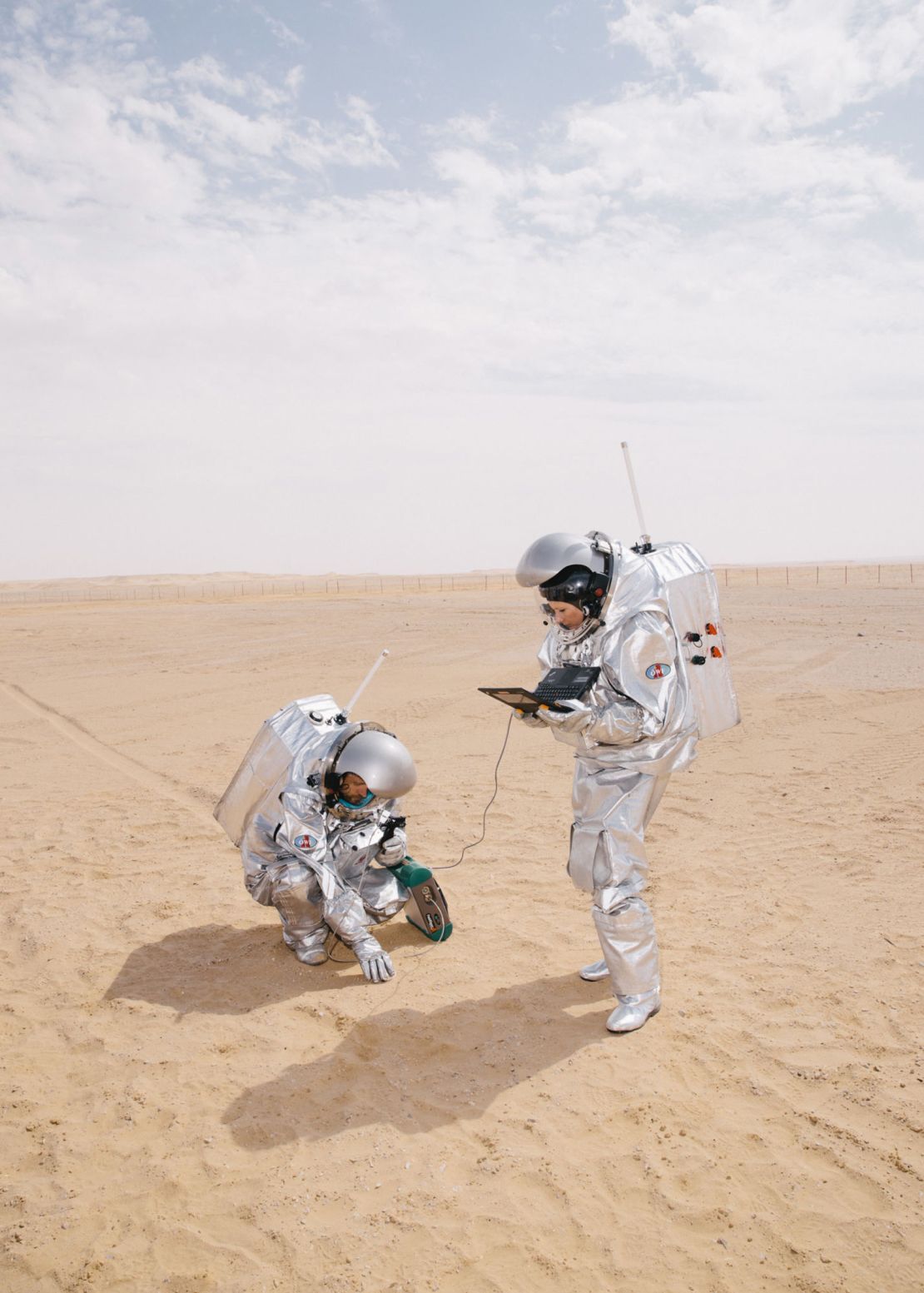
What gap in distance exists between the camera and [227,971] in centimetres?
573

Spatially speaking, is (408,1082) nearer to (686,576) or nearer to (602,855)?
(602,855)

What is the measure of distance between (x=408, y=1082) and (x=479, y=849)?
3415 millimetres

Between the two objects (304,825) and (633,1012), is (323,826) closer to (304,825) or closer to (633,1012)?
(304,825)

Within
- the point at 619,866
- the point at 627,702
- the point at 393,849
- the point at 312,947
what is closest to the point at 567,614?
the point at 627,702

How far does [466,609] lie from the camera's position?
31344 mm

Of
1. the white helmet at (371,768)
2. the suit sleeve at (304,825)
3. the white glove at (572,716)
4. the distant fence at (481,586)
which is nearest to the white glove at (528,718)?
the white glove at (572,716)

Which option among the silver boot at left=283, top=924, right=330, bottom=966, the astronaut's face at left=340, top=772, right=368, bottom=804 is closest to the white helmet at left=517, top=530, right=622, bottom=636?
the astronaut's face at left=340, top=772, right=368, bottom=804

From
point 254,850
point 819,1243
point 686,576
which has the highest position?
point 686,576

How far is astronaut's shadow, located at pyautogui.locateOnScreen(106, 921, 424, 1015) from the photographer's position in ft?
17.6

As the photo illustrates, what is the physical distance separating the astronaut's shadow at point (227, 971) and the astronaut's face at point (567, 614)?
2.60 meters

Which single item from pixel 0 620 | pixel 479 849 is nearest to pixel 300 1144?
pixel 479 849

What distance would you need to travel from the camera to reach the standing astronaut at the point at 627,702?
4629mm

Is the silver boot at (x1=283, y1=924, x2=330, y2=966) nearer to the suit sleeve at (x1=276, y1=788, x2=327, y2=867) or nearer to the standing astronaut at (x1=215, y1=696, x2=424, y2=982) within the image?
the standing astronaut at (x1=215, y1=696, x2=424, y2=982)

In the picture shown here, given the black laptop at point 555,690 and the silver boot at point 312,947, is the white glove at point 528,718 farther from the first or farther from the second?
the silver boot at point 312,947
